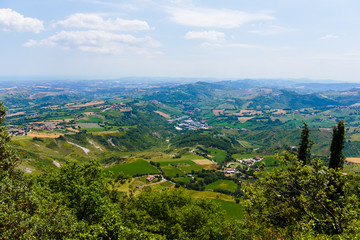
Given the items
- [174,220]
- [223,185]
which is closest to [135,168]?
[223,185]

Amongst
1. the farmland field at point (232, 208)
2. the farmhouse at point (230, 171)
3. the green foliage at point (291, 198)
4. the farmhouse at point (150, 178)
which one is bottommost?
the farmhouse at point (230, 171)

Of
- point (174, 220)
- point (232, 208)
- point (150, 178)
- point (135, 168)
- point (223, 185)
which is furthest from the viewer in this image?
point (135, 168)

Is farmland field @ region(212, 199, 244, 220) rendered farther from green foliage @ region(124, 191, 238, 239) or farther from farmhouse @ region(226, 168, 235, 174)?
green foliage @ region(124, 191, 238, 239)

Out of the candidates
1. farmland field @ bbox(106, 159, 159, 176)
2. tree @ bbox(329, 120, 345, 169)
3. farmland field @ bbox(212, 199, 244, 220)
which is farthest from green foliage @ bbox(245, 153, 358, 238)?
farmland field @ bbox(106, 159, 159, 176)

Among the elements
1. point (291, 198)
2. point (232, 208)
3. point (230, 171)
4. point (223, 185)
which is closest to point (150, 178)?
point (223, 185)

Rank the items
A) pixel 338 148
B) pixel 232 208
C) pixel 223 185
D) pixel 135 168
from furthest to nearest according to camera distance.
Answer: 1. pixel 135 168
2. pixel 223 185
3. pixel 232 208
4. pixel 338 148

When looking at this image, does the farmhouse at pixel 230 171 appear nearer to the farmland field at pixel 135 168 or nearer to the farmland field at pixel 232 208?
the farmland field at pixel 232 208

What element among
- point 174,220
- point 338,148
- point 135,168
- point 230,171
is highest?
point 338,148

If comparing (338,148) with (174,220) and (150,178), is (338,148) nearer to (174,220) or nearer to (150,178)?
(174,220)

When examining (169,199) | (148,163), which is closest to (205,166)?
(148,163)

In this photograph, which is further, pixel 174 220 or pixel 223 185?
pixel 223 185

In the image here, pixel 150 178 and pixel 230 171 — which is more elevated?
pixel 150 178

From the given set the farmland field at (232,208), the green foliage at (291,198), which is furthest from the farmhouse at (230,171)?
the green foliage at (291,198)
